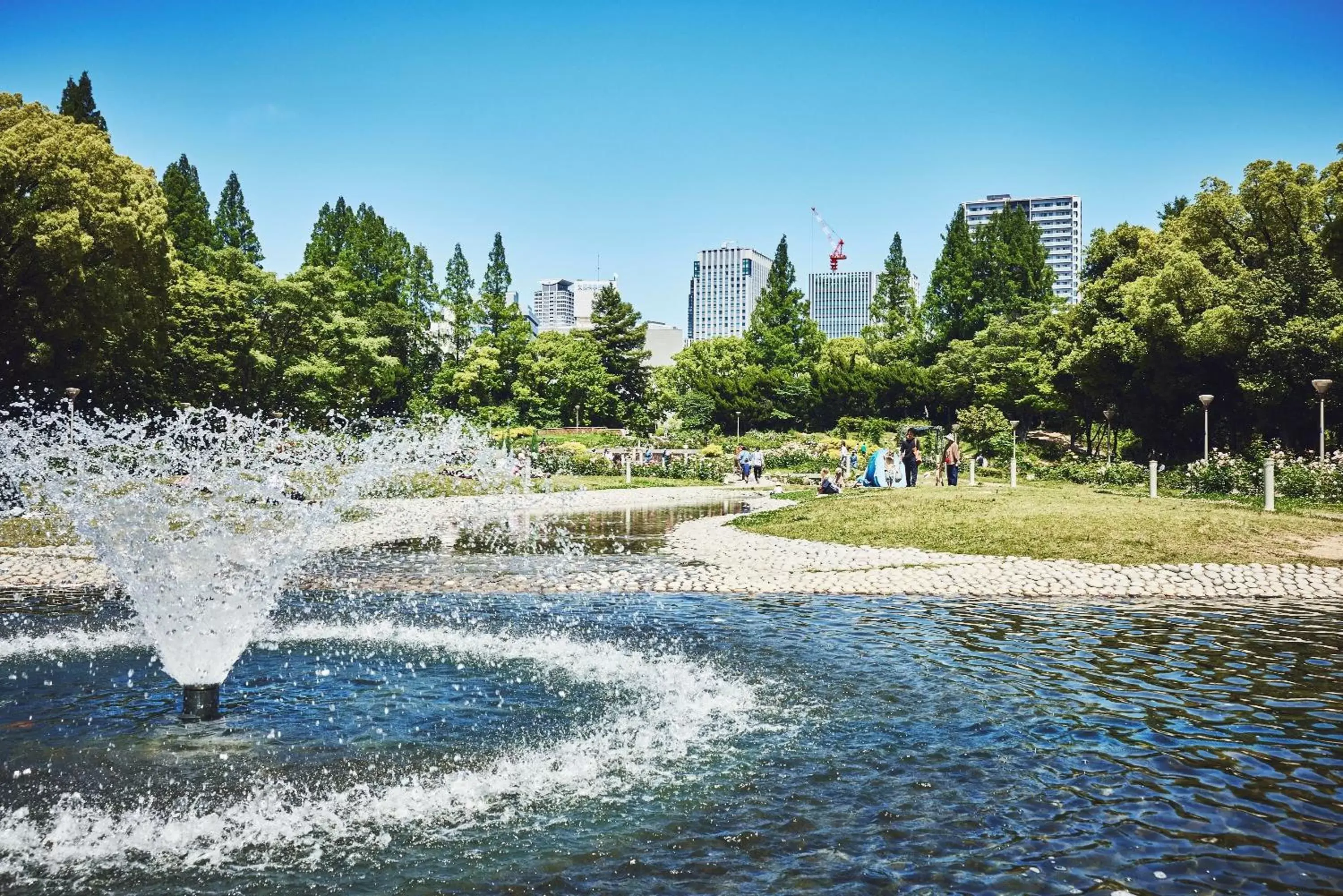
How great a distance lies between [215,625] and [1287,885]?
24.7ft

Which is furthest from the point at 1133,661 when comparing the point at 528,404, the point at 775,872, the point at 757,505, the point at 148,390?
the point at 528,404

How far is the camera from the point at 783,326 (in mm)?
76375

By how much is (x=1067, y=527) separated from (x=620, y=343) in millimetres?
56544

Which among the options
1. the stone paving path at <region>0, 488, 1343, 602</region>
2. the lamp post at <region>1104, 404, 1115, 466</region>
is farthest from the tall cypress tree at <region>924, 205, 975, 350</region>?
the stone paving path at <region>0, 488, 1343, 602</region>

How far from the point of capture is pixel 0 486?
19797 mm

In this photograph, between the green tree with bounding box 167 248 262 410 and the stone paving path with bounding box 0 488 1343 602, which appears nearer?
the stone paving path with bounding box 0 488 1343 602

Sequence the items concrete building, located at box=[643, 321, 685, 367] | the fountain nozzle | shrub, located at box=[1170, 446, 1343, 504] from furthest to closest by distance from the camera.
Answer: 1. concrete building, located at box=[643, 321, 685, 367]
2. shrub, located at box=[1170, 446, 1343, 504]
3. the fountain nozzle

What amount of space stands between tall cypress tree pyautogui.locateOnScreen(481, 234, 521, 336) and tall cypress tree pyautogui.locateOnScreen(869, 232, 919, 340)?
99.0 feet

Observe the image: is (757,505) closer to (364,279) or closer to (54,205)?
(54,205)

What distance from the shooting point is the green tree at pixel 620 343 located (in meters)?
71.6

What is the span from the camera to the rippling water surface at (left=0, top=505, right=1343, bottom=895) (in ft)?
16.3

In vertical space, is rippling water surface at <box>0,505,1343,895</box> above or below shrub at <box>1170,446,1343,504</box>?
below

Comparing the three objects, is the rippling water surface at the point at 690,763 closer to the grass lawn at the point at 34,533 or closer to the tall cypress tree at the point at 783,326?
the grass lawn at the point at 34,533

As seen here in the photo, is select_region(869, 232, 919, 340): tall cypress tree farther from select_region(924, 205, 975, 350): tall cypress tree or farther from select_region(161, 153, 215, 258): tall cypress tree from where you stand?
select_region(161, 153, 215, 258): tall cypress tree
